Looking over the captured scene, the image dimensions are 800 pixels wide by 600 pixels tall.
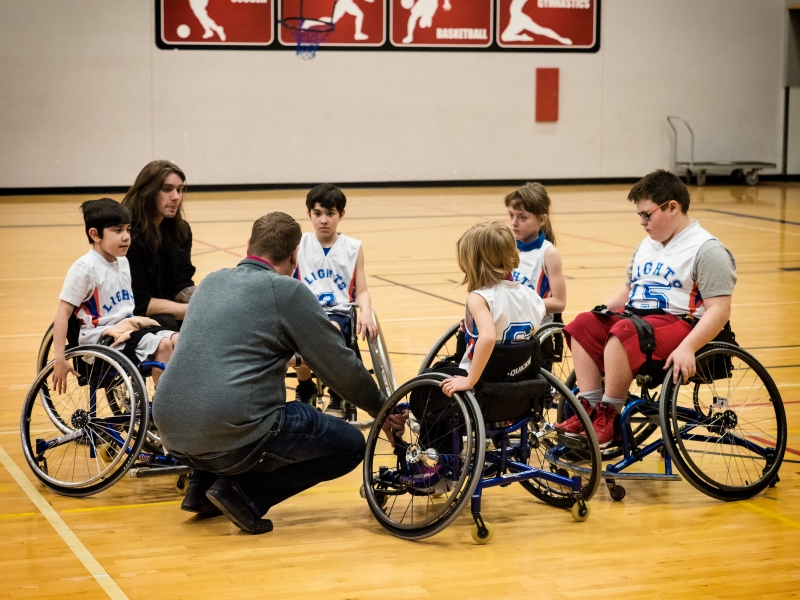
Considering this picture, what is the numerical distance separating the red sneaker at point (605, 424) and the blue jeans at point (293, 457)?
0.77 metres

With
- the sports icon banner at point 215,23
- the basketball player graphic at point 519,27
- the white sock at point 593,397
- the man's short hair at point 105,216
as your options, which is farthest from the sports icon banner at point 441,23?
the white sock at point 593,397

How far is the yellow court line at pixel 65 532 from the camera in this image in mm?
2818

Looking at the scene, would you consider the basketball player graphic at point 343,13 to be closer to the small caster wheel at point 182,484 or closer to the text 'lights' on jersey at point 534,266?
the text 'lights' on jersey at point 534,266

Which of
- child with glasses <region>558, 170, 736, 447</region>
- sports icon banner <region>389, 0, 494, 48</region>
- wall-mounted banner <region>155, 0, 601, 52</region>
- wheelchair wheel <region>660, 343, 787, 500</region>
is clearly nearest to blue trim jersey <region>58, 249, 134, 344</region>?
child with glasses <region>558, 170, 736, 447</region>

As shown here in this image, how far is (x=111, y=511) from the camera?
3438 mm

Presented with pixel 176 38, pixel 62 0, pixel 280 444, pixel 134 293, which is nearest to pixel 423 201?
pixel 176 38

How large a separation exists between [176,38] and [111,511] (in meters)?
11.4

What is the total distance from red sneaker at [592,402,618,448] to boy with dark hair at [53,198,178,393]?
1.41 m

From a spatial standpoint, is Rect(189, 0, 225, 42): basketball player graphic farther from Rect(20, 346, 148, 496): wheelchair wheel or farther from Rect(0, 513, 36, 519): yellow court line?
Rect(0, 513, 36, 519): yellow court line

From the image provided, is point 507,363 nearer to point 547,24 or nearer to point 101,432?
point 101,432

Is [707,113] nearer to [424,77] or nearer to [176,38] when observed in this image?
[424,77]

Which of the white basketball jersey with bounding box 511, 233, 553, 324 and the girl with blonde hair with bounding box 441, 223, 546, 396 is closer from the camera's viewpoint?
the girl with blonde hair with bounding box 441, 223, 546, 396

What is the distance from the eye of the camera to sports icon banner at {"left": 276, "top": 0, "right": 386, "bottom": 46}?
14.4m

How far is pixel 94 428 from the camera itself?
3.60 m
